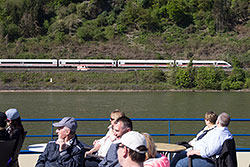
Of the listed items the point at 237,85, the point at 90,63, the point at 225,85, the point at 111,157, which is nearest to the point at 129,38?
the point at 90,63

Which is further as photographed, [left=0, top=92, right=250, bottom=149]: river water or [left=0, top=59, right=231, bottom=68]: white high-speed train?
[left=0, top=59, right=231, bottom=68]: white high-speed train

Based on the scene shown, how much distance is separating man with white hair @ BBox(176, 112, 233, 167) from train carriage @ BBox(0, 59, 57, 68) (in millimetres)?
63731

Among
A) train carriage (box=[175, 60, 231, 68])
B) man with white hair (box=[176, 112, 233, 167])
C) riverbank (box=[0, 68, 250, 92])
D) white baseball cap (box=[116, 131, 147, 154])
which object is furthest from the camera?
train carriage (box=[175, 60, 231, 68])

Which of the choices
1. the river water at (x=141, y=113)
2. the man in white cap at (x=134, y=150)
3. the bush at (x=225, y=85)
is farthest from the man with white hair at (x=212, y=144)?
the bush at (x=225, y=85)

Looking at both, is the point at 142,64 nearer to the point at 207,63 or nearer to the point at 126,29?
the point at 207,63

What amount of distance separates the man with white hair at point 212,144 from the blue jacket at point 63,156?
1.44m

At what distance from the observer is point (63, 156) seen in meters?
4.17

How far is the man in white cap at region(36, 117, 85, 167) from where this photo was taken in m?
4.15

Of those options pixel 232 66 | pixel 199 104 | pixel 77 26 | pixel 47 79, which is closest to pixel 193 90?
pixel 232 66

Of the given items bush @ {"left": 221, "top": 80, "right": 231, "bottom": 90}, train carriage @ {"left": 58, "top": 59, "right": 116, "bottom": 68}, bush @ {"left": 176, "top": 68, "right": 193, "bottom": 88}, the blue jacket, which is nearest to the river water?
bush @ {"left": 176, "top": 68, "right": 193, "bottom": 88}

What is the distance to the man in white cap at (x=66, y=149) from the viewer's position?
4.15 m

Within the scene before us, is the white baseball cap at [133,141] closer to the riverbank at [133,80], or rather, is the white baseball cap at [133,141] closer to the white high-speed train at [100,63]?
the riverbank at [133,80]

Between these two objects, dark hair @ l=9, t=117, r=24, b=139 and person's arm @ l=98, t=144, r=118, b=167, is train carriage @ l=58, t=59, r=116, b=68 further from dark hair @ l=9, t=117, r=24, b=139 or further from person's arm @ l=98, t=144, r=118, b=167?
person's arm @ l=98, t=144, r=118, b=167

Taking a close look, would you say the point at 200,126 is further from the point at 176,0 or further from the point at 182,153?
the point at 176,0
